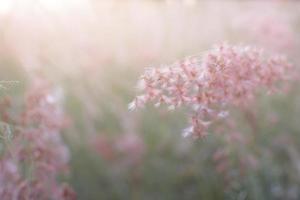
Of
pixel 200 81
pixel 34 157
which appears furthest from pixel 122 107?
pixel 200 81

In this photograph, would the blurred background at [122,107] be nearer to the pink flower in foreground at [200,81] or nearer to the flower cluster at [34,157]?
the flower cluster at [34,157]

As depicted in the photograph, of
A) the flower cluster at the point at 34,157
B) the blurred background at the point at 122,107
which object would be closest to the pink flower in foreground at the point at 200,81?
the flower cluster at the point at 34,157

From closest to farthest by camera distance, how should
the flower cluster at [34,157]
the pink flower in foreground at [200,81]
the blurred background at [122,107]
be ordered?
1. the pink flower in foreground at [200,81]
2. the flower cluster at [34,157]
3. the blurred background at [122,107]

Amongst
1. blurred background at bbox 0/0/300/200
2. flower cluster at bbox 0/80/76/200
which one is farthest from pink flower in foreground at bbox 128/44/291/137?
blurred background at bbox 0/0/300/200

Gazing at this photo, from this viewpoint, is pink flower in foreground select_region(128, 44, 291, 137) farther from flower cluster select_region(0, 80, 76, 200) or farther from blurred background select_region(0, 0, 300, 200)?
blurred background select_region(0, 0, 300, 200)

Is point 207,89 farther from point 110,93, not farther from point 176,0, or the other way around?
point 176,0

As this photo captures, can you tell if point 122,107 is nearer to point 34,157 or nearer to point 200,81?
point 34,157
